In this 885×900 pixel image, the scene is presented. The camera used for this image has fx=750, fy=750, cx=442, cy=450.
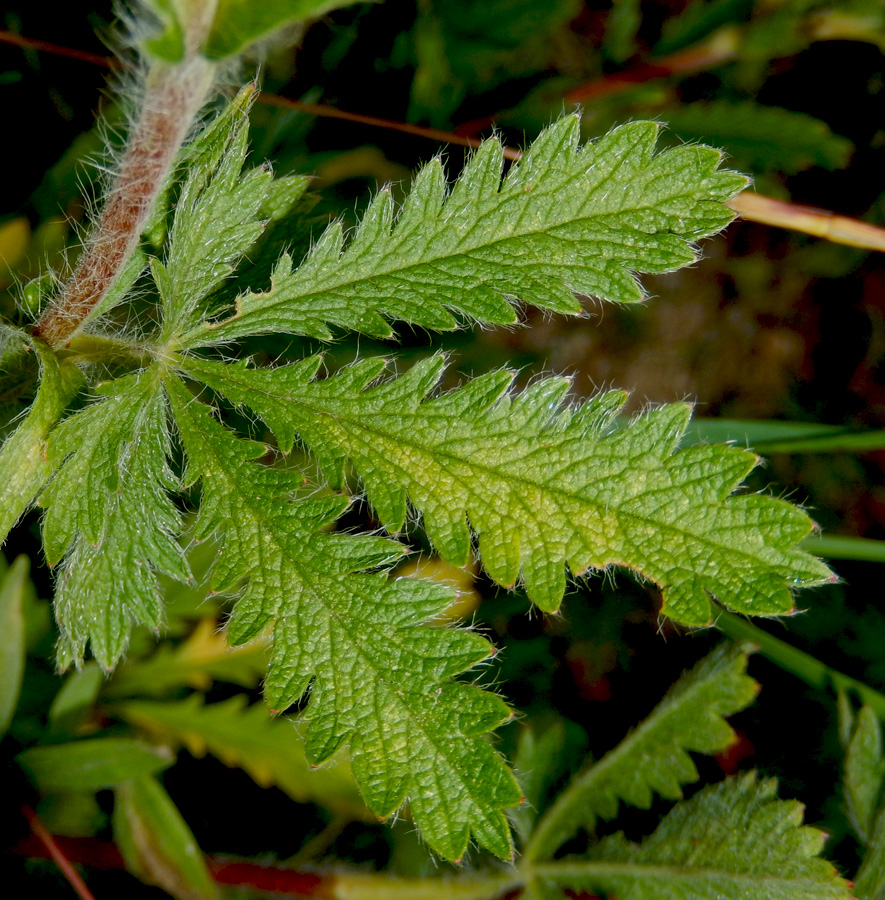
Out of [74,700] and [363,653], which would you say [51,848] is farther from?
[363,653]

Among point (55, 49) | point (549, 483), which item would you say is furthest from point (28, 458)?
point (55, 49)

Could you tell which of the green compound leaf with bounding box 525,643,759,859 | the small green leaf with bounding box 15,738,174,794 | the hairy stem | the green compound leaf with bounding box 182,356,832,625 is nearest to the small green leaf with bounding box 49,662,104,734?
the small green leaf with bounding box 15,738,174,794

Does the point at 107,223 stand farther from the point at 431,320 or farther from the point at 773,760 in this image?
the point at 773,760

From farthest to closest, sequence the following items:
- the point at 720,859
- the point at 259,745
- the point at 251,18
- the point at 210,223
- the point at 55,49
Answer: the point at 259,745
the point at 55,49
the point at 720,859
the point at 210,223
the point at 251,18

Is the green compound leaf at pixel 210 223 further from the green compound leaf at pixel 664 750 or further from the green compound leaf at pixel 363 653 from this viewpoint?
the green compound leaf at pixel 664 750

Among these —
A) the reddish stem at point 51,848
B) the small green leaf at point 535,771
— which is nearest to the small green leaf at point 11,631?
the reddish stem at point 51,848

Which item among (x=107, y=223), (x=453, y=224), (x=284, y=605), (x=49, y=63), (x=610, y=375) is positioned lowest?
(x=610, y=375)

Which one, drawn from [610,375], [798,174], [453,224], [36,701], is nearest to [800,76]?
[798,174]
